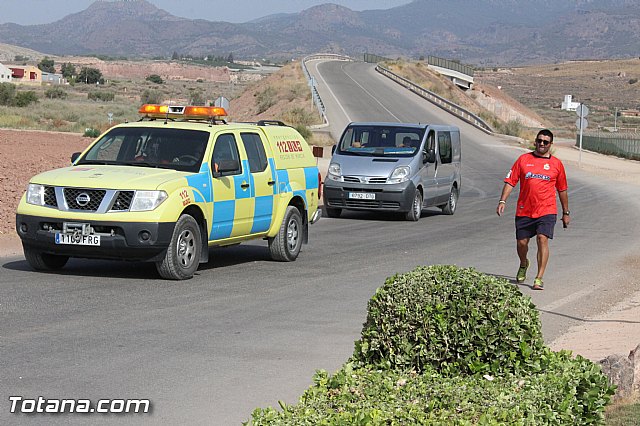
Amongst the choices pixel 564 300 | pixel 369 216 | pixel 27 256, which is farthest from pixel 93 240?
pixel 369 216

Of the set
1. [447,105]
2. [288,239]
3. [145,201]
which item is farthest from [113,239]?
[447,105]

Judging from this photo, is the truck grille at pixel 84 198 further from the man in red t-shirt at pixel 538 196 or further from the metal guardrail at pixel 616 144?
the metal guardrail at pixel 616 144

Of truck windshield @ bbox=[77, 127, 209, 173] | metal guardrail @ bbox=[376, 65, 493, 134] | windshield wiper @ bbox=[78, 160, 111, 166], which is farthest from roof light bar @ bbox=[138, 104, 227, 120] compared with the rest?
metal guardrail @ bbox=[376, 65, 493, 134]

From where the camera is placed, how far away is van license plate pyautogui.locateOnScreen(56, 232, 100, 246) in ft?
39.3

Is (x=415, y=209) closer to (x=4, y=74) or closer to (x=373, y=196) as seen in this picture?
(x=373, y=196)

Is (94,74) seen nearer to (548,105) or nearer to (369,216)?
(548,105)

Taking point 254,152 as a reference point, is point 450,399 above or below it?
below

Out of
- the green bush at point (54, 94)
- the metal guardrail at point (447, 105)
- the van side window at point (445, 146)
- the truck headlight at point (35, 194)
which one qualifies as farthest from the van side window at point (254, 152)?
the green bush at point (54, 94)

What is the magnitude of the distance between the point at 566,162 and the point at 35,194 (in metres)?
40.0

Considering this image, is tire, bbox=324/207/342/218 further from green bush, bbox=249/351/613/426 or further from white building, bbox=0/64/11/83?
white building, bbox=0/64/11/83

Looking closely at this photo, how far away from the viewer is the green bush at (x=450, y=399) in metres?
4.57

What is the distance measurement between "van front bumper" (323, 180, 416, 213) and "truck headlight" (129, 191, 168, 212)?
410 inches

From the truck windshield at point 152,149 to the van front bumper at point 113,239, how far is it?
1.27m

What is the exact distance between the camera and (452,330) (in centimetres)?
583
